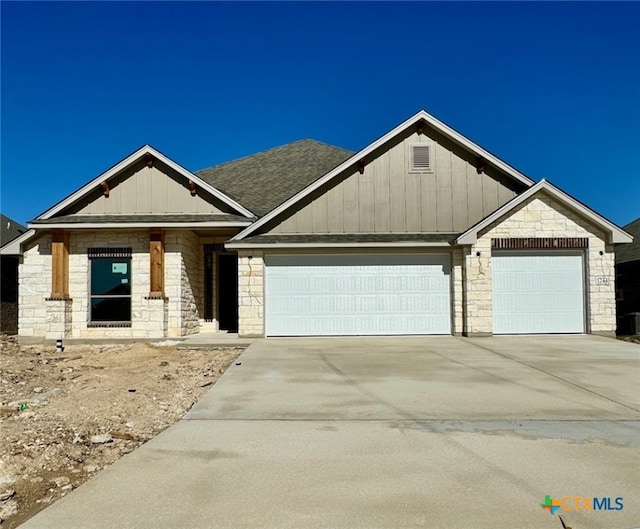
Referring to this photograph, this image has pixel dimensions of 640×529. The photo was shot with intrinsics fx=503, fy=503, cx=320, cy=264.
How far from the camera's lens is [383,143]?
14.5 meters

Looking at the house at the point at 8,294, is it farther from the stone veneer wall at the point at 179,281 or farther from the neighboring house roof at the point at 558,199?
the neighboring house roof at the point at 558,199

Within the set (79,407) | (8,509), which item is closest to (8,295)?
(79,407)

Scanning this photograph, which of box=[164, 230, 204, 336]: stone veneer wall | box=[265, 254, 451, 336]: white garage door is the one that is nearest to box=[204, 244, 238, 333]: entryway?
box=[164, 230, 204, 336]: stone veneer wall

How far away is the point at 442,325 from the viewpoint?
14.1 m

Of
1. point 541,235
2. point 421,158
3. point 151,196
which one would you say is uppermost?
point 421,158

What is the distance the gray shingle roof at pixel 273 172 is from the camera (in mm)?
17406

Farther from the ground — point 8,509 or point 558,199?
point 558,199

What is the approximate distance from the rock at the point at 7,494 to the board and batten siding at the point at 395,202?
1092cm

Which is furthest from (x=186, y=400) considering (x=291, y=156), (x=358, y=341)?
(x=291, y=156)

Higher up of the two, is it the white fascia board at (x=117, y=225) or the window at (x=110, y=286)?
the white fascia board at (x=117, y=225)

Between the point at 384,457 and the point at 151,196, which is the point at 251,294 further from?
the point at 384,457

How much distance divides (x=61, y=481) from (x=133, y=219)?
1084 cm

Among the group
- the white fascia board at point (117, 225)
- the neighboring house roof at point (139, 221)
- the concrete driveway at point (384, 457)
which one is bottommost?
the concrete driveway at point (384, 457)

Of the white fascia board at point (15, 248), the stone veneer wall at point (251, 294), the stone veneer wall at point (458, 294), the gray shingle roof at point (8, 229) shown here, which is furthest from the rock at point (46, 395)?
the gray shingle roof at point (8, 229)
